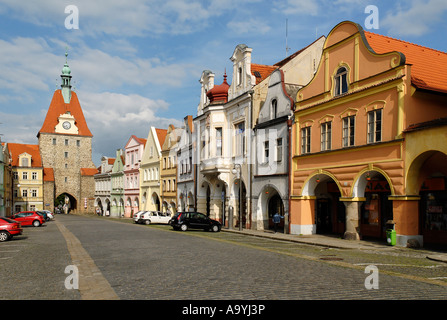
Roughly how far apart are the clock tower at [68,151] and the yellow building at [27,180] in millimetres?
9467

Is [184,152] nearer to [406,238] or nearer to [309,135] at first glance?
[309,135]

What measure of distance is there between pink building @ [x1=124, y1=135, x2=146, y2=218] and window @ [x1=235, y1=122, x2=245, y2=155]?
105 feet

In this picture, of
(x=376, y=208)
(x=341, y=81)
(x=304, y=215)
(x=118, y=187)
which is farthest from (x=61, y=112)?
(x=376, y=208)

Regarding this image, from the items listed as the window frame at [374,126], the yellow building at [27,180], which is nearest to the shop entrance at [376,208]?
the window frame at [374,126]

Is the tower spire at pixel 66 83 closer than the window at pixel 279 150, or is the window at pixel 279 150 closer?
the window at pixel 279 150

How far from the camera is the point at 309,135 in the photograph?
29156 millimetres

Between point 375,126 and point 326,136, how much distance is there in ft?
13.9

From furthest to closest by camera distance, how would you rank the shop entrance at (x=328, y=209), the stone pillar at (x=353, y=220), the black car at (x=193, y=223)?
the black car at (x=193, y=223), the shop entrance at (x=328, y=209), the stone pillar at (x=353, y=220)

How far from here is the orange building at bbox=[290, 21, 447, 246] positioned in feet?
71.0

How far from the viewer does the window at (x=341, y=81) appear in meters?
25.9

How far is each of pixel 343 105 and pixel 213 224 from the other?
13638 mm

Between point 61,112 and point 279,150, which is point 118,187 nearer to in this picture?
point 61,112

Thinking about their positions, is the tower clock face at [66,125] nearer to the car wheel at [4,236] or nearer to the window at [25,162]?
the window at [25,162]
